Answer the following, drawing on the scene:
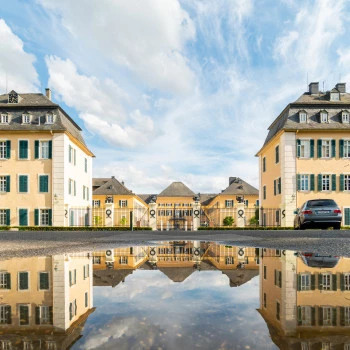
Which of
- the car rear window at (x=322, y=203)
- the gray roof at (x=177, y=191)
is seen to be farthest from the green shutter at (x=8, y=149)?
the gray roof at (x=177, y=191)

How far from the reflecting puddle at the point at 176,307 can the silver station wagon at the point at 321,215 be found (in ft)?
36.5

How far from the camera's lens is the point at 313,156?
26797 mm

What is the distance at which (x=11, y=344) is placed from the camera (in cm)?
183

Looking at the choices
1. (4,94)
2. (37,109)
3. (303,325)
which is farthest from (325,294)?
(4,94)

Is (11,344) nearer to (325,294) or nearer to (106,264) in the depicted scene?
(325,294)

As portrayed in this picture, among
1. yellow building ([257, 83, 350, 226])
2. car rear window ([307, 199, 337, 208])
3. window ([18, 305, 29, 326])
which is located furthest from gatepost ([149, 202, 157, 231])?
window ([18, 305, 29, 326])

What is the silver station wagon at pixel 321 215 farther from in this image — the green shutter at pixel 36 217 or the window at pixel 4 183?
the window at pixel 4 183

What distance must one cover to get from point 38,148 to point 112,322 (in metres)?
27.8

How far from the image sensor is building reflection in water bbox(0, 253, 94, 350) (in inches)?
76.0

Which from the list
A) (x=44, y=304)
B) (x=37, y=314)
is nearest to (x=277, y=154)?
(x=44, y=304)

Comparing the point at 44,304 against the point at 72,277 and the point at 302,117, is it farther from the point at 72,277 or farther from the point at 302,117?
the point at 302,117

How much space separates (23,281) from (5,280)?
0.26m

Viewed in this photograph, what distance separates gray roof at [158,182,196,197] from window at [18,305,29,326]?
62.6 m

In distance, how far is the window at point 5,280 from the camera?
348 cm
